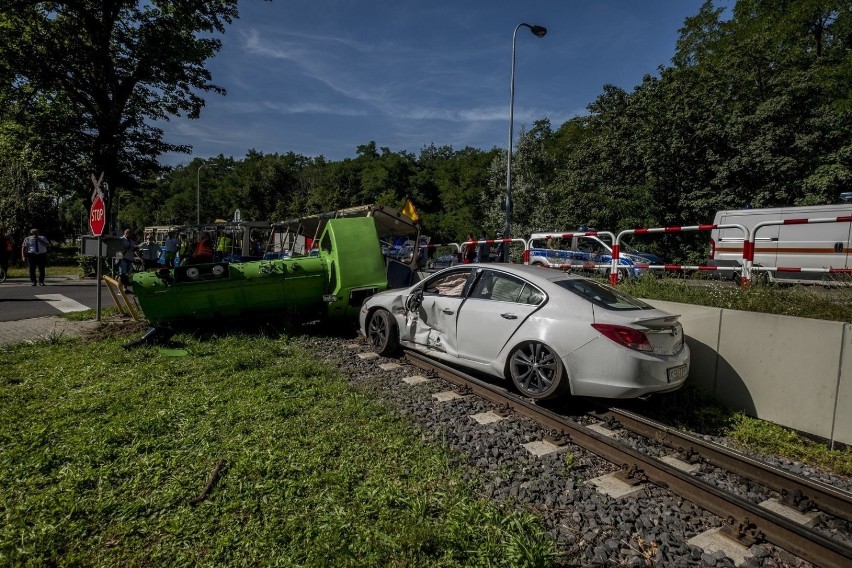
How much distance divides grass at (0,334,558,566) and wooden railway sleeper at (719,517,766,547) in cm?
120

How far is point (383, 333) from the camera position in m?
7.01

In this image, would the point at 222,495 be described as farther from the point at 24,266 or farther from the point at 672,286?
the point at 24,266

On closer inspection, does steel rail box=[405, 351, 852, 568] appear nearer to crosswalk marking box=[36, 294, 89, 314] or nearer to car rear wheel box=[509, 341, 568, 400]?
car rear wheel box=[509, 341, 568, 400]

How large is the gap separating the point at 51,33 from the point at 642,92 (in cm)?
2447

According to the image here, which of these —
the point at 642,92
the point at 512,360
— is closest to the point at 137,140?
the point at 512,360

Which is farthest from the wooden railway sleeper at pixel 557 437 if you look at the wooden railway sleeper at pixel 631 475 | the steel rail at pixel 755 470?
the steel rail at pixel 755 470

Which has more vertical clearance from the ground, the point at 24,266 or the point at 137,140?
the point at 137,140

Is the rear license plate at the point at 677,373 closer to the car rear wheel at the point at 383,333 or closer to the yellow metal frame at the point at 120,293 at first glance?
the car rear wheel at the point at 383,333

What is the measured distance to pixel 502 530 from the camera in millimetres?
2797

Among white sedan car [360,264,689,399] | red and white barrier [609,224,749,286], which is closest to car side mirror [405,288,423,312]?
white sedan car [360,264,689,399]

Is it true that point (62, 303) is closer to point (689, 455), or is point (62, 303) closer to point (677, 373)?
point (677, 373)

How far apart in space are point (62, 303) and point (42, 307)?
2.17 feet

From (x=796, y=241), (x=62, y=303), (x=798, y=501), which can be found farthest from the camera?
(x=796, y=241)

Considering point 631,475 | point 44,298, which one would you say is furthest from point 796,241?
point 44,298
